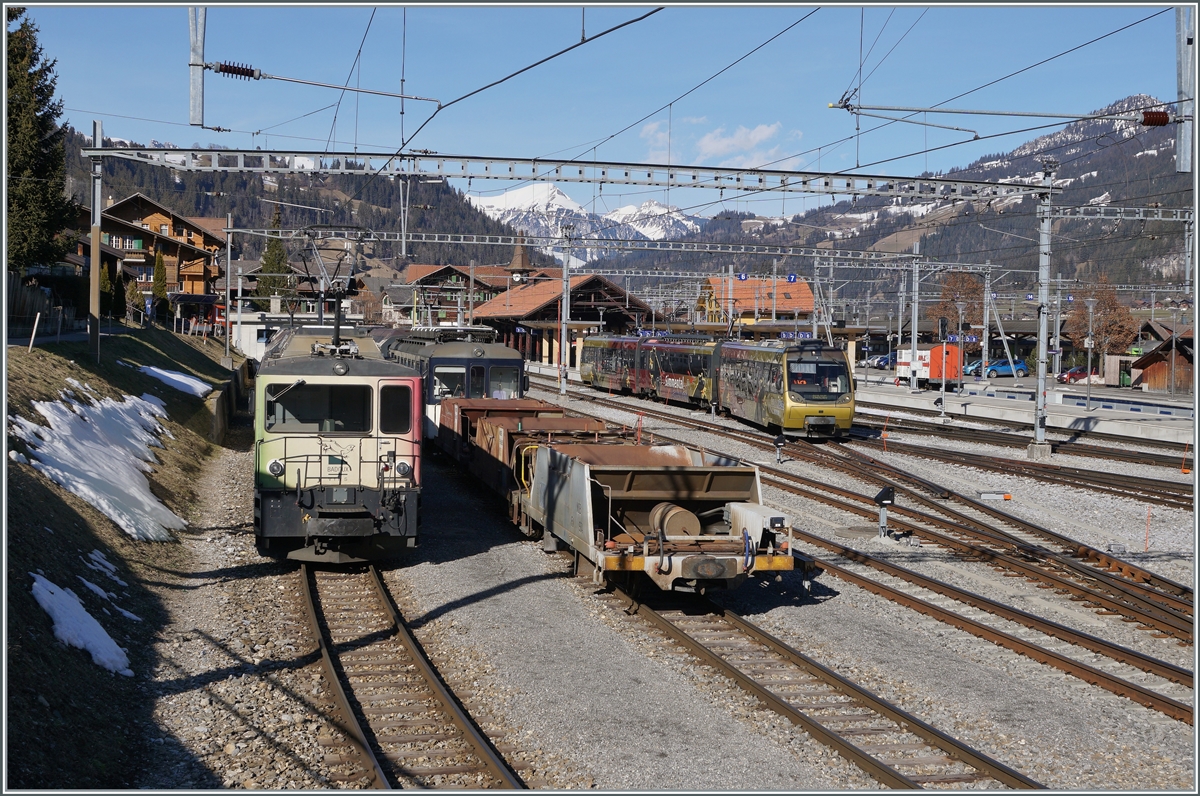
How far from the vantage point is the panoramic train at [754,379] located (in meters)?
29.9

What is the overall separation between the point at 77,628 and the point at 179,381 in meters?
27.1

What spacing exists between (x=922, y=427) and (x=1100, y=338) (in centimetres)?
5370

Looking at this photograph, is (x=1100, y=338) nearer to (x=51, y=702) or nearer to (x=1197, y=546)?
(x=1197, y=546)

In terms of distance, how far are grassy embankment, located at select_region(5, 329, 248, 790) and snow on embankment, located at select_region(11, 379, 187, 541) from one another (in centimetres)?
31

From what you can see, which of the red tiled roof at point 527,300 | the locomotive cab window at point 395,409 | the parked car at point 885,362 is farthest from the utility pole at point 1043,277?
the parked car at point 885,362

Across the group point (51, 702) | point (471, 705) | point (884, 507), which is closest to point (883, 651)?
point (471, 705)

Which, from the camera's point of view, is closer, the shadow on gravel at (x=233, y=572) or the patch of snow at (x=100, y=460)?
the shadow on gravel at (x=233, y=572)

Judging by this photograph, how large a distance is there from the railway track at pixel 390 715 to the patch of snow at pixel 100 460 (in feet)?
15.2

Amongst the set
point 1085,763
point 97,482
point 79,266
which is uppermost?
point 79,266

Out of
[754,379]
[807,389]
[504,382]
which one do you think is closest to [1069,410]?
[754,379]

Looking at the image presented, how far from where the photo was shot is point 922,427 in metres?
34.7

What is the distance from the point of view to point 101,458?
17609 millimetres

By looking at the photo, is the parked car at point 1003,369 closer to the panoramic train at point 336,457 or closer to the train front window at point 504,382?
the train front window at point 504,382

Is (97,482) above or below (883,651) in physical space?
above
